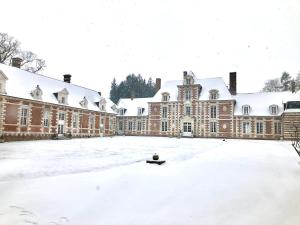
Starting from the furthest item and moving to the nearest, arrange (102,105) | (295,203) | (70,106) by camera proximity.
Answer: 1. (102,105)
2. (70,106)
3. (295,203)

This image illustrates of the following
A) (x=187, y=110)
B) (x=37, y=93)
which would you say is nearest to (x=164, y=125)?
(x=187, y=110)

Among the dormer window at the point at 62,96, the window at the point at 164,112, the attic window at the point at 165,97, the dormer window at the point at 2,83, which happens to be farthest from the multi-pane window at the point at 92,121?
the dormer window at the point at 2,83

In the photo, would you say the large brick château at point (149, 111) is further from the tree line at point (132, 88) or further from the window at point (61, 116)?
the tree line at point (132, 88)

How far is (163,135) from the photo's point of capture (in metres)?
42.4

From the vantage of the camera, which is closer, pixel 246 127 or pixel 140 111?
pixel 246 127

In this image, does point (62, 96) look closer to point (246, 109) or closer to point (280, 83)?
point (246, 109)

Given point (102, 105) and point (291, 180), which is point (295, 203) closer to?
point (291, 180)

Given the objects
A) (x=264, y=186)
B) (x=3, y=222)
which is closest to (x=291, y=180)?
(x=264, y=186)

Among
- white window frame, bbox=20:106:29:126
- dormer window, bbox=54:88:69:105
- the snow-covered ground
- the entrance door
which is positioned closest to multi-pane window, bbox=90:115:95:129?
dormer window, bbox=54:88:69:105

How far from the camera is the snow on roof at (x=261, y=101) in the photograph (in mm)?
36594

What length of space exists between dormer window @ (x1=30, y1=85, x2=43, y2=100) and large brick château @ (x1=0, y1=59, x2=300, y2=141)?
1.1 inches

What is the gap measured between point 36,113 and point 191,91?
23519 millimetres

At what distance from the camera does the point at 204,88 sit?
41.7 meters

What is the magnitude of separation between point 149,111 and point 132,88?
30434 mm
